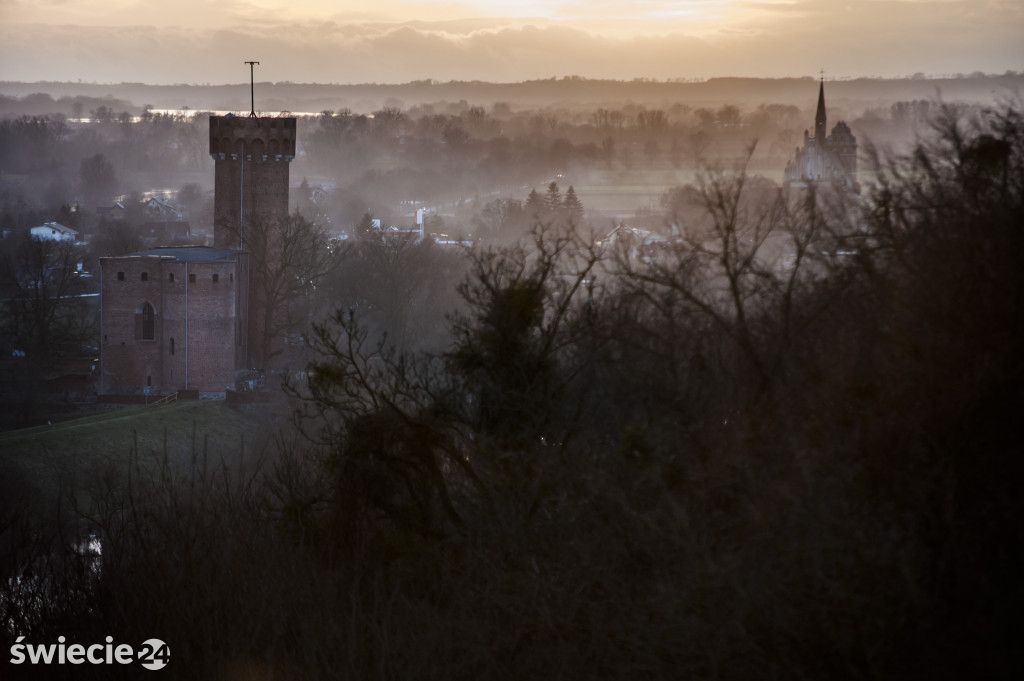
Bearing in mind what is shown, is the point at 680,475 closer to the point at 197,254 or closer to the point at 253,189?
the point at 197,254

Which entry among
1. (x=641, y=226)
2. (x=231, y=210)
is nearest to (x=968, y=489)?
(x=641, y=226)

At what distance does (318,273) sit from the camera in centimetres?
3619

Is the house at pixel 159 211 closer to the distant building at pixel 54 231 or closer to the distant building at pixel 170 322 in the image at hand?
the distant building at pixel 54 231

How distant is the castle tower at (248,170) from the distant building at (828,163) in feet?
61.0

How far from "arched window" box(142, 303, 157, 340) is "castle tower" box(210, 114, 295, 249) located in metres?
4.43

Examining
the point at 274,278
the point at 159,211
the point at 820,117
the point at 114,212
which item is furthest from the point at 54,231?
the point at 820,117

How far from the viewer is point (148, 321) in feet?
96.9

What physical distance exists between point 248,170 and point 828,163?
2261cm

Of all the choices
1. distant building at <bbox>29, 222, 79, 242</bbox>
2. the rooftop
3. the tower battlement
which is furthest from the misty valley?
distant building at <bbox>29, 222, 79, 242</bbox>

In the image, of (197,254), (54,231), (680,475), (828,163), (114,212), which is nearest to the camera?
(680,475)

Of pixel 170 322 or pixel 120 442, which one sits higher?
pixel 170 322

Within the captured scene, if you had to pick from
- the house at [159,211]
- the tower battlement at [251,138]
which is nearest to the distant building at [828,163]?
the tower battlement at [251,138]

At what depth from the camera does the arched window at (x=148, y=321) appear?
1160 inches

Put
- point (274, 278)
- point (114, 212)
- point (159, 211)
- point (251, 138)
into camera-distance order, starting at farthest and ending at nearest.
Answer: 1. point (114, 212)
2. point (159, 211)
3. point (251, 138)
4. point (274, 278)
